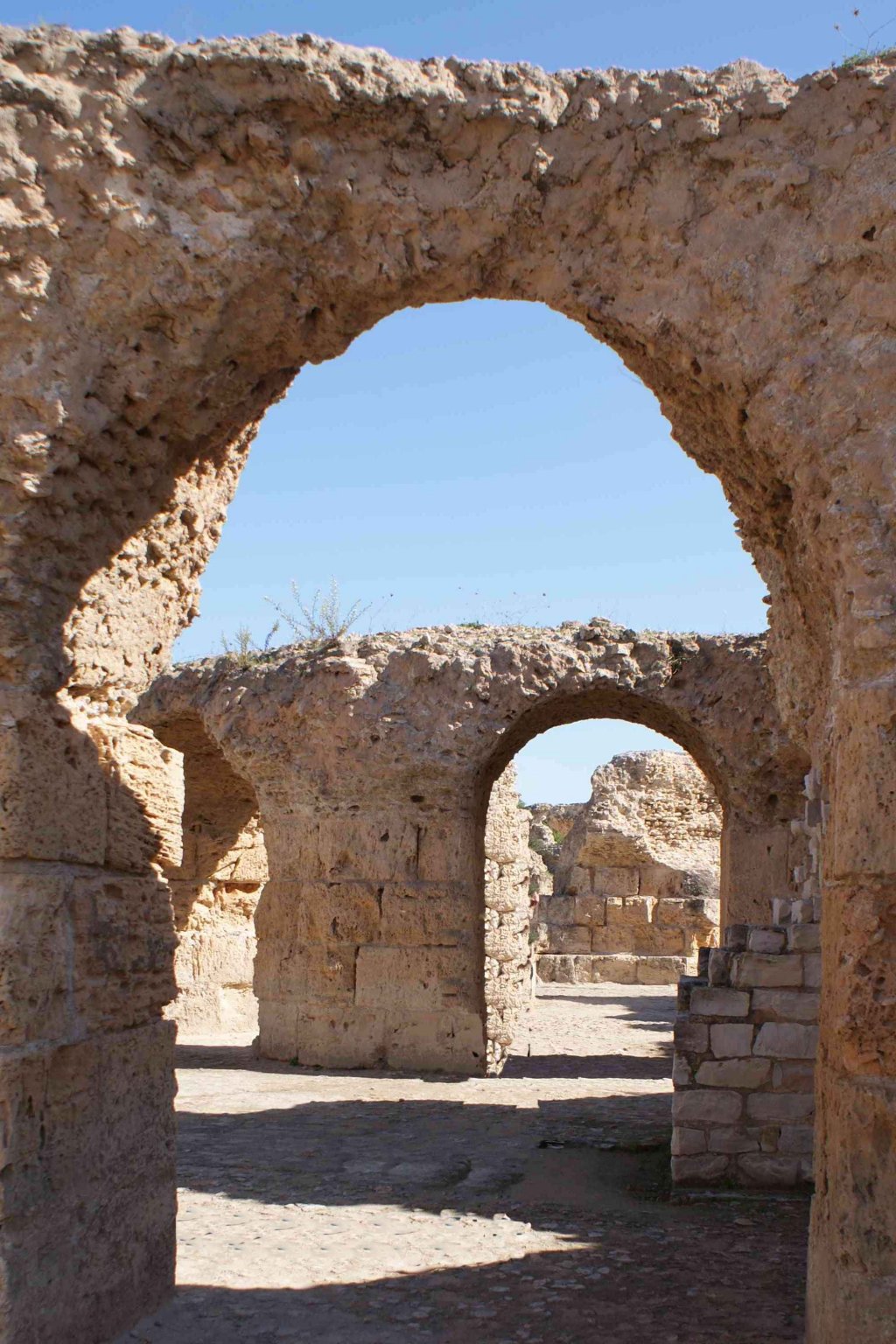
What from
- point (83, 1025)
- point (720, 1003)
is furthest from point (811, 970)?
point (83, 1025)

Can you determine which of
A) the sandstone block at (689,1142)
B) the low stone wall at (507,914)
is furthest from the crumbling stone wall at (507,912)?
the sandstone block at (689,1142)

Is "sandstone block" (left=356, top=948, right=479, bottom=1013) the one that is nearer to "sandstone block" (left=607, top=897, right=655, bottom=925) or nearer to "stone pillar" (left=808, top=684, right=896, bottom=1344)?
"stone pillar" (left=808, top=684, right=896, bottom=1344)

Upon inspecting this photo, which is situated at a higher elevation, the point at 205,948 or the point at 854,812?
the point at 854,812

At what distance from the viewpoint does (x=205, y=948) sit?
1306 cm

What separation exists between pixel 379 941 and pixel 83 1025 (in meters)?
6.80

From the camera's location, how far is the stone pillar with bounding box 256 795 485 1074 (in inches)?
391

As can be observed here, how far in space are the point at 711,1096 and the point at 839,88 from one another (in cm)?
458

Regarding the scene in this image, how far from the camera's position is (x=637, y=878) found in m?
20.4

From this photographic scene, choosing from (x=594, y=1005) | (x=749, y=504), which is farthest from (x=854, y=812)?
(x=594, y=1005)

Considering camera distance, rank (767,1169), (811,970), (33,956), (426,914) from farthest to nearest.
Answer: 1. (426,914)
2. (811,970)
3. (767,1169)
4. (33,956)

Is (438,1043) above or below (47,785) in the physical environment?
below

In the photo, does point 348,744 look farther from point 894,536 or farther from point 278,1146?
point 894,536

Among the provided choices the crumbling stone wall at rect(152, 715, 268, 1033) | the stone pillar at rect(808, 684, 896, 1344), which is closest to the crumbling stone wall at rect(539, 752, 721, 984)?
the crumbling stone wall at rect(152, 715, 268, 1033)

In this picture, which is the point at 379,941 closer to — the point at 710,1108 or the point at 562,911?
the point at 710,1108
